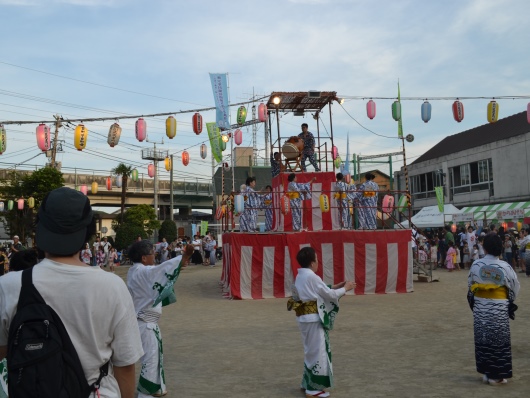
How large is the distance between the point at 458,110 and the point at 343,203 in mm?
4789

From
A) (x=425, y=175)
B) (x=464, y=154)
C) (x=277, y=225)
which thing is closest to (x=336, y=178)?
(x=277, y=225)

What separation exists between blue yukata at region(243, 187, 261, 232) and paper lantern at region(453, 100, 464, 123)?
21.5 ft

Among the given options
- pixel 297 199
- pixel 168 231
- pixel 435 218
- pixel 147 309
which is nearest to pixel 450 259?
pixel 435 218

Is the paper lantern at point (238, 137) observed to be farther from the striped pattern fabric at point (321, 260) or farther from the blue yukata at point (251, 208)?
the striped pattern fabric at point (321, 260)

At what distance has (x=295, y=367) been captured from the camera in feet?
22.1

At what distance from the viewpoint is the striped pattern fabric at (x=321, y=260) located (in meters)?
13.9

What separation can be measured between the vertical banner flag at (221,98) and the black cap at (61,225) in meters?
14.0

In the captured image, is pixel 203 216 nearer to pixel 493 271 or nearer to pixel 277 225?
pixel 277 225

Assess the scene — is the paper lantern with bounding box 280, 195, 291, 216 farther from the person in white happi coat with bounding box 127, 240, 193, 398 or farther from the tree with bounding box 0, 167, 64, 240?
the tree with bounding box 0, 167, 64, 240

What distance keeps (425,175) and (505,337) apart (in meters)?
35.0

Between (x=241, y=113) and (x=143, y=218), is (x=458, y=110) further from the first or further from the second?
(x=143, y=218)

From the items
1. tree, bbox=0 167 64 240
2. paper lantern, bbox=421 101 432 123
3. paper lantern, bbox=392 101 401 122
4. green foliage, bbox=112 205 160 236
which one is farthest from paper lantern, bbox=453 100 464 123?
green foliage, bbox=112 205 160 236

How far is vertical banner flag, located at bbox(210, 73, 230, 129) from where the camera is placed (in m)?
15.7

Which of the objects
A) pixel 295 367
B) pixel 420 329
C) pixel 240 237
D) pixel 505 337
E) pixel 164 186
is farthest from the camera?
pixel 164 186
